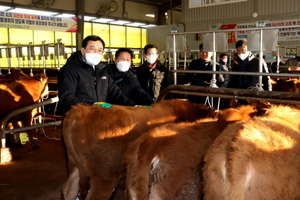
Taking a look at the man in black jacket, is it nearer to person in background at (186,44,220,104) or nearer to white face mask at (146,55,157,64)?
white face mask at (146,55,157,64)

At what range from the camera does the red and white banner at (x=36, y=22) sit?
13.9 m

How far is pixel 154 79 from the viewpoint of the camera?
4500mm

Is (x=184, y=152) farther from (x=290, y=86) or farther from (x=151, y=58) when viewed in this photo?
(x=290, y=86)

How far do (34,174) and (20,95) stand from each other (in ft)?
7.42

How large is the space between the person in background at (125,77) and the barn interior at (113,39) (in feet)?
1.85

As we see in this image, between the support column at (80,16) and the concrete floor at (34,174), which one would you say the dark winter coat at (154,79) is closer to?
the concrete floor at (34,174)

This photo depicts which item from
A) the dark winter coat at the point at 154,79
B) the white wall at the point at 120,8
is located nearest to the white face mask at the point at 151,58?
the dark winter coat at the point at 154,79

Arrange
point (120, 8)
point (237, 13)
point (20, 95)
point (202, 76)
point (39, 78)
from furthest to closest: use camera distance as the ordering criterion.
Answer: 1. point (120, 8)
2. point (237, 13)
3. point (39, 78)
4. point (20, 95)
5. point (202, 76)

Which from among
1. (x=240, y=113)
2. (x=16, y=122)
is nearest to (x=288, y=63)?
(x=240, y=113)

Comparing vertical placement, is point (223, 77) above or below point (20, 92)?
above

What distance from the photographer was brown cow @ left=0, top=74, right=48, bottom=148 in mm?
6109

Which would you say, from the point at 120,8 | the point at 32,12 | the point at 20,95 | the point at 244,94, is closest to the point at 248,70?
the point at 244,94

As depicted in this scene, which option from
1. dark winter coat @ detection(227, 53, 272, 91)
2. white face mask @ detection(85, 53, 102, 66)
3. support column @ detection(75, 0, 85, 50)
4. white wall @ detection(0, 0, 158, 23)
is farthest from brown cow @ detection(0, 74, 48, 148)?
support column @ detection(75, 0, 85, 50)

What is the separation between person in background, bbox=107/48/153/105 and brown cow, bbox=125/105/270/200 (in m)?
1.83
